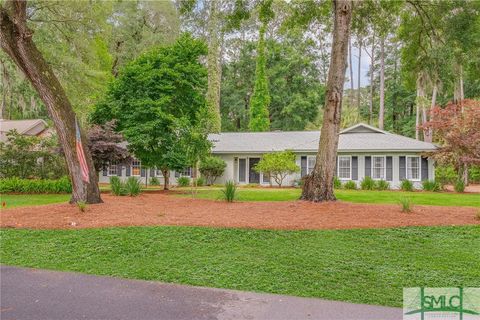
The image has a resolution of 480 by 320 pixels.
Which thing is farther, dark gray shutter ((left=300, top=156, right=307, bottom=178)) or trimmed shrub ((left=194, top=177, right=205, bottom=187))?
trimmed shrub ((left=194, top=177, right=205, bottom=187))

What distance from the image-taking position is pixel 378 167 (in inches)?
844

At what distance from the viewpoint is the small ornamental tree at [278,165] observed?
829 inches

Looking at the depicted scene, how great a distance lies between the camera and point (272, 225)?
8281mm

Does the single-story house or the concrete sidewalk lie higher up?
the single-story house

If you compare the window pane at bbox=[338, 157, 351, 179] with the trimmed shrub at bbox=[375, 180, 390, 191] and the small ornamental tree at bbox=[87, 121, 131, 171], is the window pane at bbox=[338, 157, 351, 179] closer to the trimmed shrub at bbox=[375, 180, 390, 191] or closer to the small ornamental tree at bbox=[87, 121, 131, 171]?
the trimmed shrub at bbox=[375, 180, 390, 191]

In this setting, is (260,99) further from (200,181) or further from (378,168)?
(378,168)

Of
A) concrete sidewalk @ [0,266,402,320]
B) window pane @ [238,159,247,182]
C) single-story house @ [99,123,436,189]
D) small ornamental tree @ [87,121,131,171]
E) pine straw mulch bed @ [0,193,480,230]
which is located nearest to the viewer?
concrete sidewalk @ [0,266,402,320]

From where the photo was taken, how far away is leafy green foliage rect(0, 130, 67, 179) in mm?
17781

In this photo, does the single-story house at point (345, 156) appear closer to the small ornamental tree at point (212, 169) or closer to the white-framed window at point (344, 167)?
the white-framed window at point (344, 167)

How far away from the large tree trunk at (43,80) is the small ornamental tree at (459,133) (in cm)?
1569

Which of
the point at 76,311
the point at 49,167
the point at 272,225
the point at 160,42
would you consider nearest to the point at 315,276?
the point at 272,225

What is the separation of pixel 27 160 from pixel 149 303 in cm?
1588

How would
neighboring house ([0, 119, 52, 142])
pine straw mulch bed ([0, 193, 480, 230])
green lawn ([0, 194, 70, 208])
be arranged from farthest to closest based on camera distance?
1. neighboring house ([0, 119, 52, 142])
2. green lawn ([0, 194, 70, 208])
3. pine straw mulch bed ([0, 193, 480, 230])

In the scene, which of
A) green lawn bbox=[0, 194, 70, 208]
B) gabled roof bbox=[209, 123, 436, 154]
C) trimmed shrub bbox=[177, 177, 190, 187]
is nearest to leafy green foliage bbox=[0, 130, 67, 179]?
green lawn bbox=[0, 194, 70, 208]
